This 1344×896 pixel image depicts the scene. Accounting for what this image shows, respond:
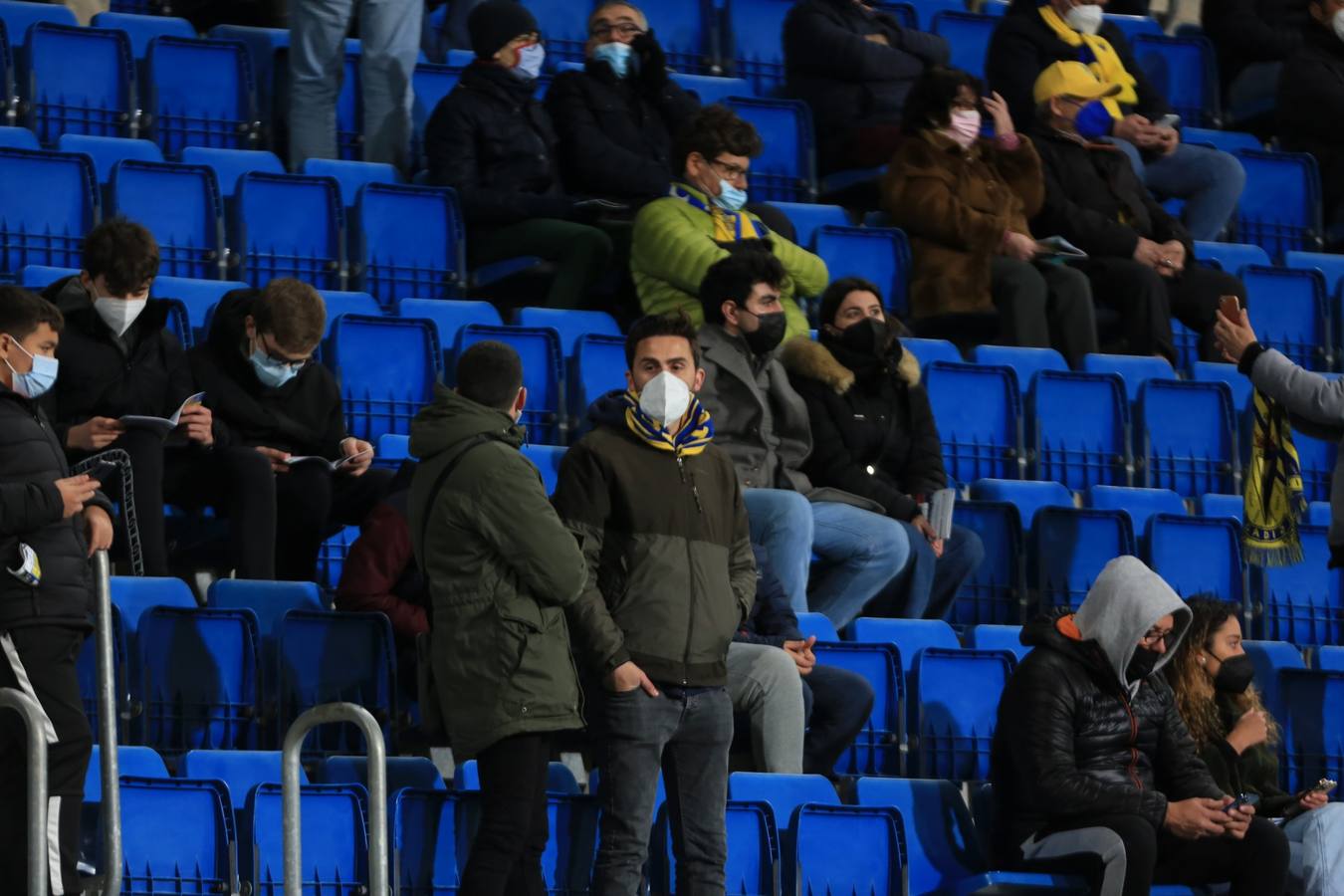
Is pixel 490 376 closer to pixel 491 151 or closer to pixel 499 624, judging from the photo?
pixel 499 624

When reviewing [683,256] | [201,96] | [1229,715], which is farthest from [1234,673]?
[201,96]

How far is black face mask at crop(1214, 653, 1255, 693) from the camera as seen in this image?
6480 mm

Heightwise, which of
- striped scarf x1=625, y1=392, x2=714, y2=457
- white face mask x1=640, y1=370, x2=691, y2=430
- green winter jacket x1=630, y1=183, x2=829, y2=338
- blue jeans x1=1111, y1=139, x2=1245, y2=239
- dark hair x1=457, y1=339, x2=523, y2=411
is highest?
blue jeans x1=1111, y1=139, x2=1245, y2=239

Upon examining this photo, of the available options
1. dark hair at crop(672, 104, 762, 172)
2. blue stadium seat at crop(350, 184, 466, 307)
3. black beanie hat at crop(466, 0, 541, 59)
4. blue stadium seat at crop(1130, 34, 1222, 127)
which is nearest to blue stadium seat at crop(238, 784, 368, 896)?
blue stadium seat at crop(350, 184, 466, 307)

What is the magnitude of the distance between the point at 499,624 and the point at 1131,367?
12.1 ft

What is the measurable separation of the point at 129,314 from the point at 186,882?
5.32ft

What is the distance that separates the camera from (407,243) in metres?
7.72

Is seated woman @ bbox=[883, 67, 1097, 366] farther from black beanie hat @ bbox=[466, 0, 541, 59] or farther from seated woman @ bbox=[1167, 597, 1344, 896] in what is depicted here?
seated woman @ bbox=[1167, 597, 1344, 896]

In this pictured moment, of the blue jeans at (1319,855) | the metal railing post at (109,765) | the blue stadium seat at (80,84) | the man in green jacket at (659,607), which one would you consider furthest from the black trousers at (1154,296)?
the metal railing post at (109,765)

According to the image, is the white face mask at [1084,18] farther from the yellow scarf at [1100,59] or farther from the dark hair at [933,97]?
the dark hair at [933,97]

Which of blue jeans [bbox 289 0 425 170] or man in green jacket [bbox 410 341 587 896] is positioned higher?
blue jeans [bbox 289 0 425 170]

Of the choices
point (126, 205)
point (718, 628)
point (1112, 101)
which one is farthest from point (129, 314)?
point (1112, 101)

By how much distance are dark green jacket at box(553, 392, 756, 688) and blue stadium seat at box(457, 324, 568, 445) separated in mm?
1696

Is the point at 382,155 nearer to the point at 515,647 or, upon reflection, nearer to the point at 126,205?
the point at 126,205
